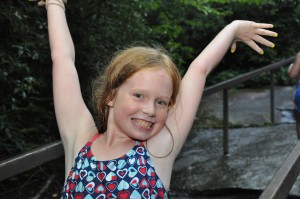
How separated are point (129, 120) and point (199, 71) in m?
0.39

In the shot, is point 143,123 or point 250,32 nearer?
point 143,123

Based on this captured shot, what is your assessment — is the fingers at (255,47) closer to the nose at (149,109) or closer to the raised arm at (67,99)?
the nose at (149,109)

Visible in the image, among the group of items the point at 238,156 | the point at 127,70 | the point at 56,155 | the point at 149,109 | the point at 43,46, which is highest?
the point at 127,70

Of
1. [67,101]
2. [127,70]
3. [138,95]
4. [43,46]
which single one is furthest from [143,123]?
[43,46]

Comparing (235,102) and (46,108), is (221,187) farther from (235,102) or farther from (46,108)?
(235,102)

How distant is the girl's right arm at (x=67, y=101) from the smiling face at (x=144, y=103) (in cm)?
19

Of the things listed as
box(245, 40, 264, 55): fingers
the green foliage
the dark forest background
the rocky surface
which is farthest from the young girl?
the rocky surface

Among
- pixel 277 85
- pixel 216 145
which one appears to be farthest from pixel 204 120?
pixel 277 85

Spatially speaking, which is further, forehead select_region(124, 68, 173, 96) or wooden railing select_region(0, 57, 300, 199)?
forehead select_region(124, 68, 173, 96)

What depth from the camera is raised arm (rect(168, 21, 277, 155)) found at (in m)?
1.76

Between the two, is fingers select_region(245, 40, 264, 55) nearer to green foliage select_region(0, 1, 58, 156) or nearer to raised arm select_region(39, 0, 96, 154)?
raised arm select_region(39, 0, 96, 154)

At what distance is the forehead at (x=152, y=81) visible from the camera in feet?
5.32

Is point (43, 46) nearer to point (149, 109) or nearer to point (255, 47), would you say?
point (255, 47)

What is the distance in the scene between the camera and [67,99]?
182cm
